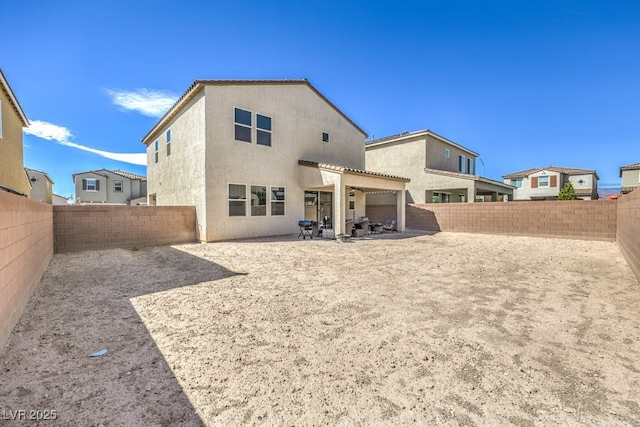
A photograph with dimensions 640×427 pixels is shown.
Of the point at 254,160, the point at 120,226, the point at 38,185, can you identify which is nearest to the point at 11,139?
the point at 120,226

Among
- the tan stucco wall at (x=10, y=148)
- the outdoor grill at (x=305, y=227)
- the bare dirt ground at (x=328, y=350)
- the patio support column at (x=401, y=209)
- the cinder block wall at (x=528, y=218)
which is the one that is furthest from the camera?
the patio support column at (x=401, y=209)

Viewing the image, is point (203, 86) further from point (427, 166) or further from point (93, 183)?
point (93, 183)

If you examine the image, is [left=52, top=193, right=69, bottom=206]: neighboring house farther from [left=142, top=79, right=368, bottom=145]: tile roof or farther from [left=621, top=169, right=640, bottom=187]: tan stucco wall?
[left=621, top=169, right=640, bottom=187]: tan stucco wall

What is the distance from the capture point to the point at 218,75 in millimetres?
12133

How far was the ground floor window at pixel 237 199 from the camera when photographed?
12.2 metres

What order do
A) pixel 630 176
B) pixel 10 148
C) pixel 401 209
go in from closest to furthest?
pixel 10 148, pixel 401 209, pixel 630 176

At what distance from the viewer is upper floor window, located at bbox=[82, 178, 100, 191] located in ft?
105

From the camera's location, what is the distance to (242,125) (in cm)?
1257

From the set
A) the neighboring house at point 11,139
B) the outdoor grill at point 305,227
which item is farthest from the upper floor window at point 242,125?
the neighboring house at point 11,139

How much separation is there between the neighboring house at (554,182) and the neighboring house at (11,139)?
42710 mm

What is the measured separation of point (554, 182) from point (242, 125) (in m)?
38.2

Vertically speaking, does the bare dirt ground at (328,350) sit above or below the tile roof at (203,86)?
below

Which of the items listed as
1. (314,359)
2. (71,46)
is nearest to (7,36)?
(71,46)

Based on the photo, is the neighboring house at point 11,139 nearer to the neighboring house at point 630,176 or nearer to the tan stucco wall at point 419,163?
the tan stucco wall at point 419,163
